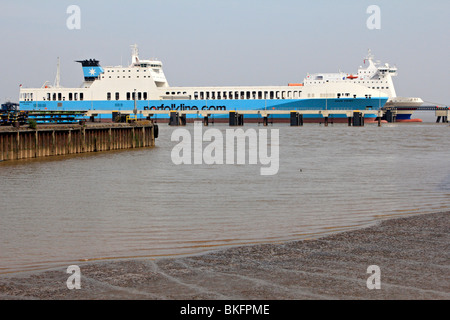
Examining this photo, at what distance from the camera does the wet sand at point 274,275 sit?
821cm

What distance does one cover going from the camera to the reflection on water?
1168cm

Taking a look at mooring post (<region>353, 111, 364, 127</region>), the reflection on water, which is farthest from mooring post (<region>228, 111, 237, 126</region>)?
the reflection on water

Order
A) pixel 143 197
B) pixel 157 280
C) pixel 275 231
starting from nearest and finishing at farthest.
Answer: pixel 157 280 → pixel 275 231 → pixel 143 197

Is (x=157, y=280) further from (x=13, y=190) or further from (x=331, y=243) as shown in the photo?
(x=13, y=190)

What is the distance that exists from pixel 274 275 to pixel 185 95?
3561 inches

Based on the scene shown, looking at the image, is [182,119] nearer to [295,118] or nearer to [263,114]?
[263,114]

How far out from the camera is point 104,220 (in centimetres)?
1421

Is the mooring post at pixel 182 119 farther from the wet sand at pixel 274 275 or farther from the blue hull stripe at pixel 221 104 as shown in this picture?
the wet sand at pixel 274 275

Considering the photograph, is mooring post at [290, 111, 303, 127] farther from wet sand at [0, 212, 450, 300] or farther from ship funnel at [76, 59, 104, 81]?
wet sand at [0, 212, 450, 300]

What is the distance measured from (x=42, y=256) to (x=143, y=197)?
7.55m

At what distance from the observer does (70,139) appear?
3753 centimetres

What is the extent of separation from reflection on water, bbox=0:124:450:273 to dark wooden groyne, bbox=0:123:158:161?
245cm
